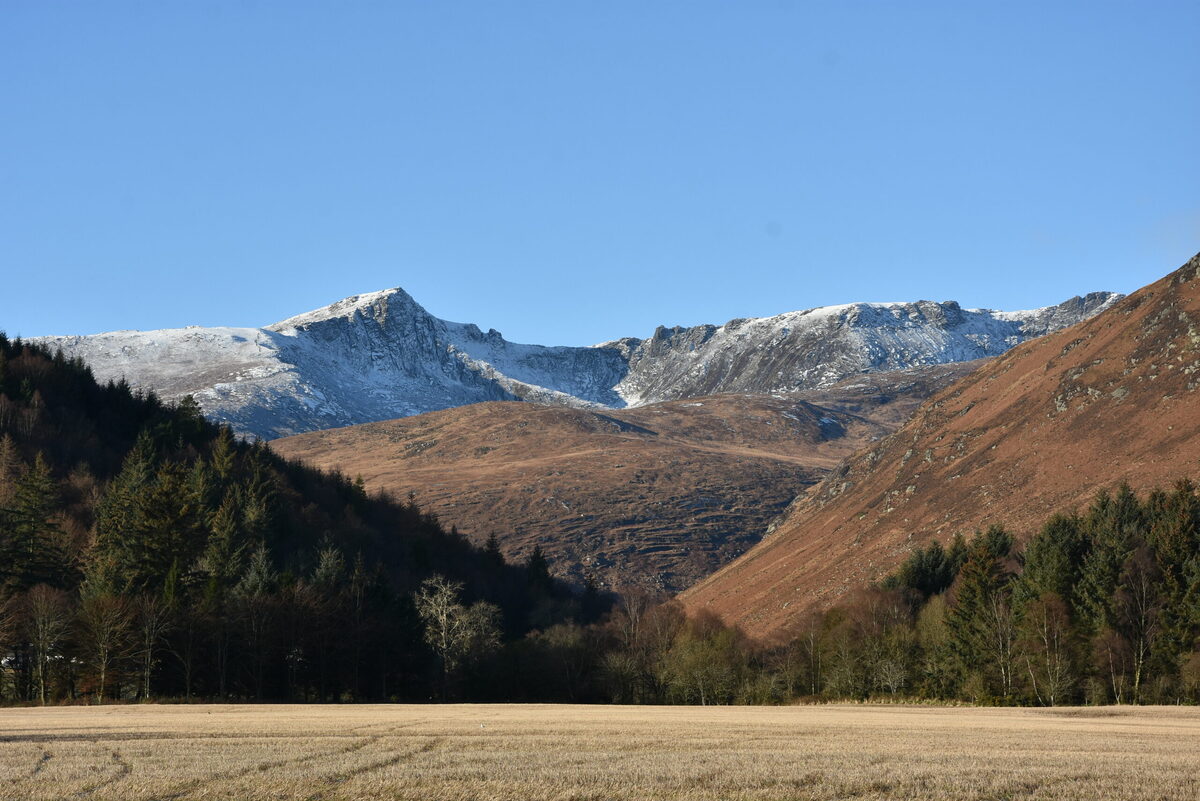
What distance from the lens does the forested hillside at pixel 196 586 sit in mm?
80938

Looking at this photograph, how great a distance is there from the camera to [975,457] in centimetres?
19538

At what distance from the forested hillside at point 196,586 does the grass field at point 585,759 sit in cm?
2654

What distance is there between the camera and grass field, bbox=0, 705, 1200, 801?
28.9 meters

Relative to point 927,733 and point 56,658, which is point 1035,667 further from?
point 56,658

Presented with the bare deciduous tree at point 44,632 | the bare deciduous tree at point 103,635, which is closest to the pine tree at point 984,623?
the bare deciduous tree at point 103,635

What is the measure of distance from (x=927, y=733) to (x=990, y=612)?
44.1m

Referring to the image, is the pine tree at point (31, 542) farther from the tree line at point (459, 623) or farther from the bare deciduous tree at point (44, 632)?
the bare deciduous tree at point (44, 632)

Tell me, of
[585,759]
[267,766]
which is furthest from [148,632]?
[585,759]

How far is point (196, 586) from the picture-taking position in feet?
319

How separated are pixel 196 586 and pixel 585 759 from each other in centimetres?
7047

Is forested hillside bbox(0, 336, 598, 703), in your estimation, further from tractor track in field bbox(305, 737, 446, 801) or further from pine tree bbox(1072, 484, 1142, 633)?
pine tree bbox(1072, 484, 1142, 633)

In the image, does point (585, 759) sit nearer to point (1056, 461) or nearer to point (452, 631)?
point (452, 631)

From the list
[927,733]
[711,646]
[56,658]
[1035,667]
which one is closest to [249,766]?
[927,733]

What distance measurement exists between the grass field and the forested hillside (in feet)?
87.1
